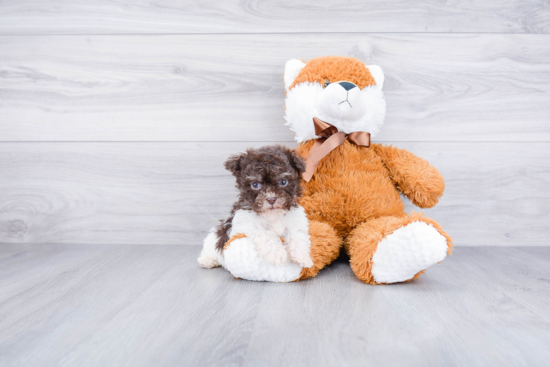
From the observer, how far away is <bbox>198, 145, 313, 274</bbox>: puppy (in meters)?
0.75

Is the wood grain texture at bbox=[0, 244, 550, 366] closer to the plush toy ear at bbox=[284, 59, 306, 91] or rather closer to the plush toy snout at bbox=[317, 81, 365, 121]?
the plush toy snout at bbox=[317, 81, 365, 121]

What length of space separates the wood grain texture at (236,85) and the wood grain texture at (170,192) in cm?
5

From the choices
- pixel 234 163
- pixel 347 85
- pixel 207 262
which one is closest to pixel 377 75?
pixel 347 85

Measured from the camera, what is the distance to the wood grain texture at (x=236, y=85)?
110 cm

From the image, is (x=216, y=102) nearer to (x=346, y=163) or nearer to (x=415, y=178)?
(x=346, y=163)

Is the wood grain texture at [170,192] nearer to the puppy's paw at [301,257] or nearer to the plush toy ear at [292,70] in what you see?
the plush toy ear at [292,70]

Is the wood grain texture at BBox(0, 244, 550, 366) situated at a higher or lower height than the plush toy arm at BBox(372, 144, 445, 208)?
lower

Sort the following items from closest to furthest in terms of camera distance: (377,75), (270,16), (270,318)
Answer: (270,318) < (377,75) < (270,16)

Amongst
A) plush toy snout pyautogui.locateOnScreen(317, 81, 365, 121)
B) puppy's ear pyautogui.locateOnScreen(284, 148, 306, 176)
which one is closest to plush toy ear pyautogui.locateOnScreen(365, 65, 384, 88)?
plush toy snout pyautogui.locateOnScreen(317, 81, 365, 121)

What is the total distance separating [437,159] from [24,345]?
106cm

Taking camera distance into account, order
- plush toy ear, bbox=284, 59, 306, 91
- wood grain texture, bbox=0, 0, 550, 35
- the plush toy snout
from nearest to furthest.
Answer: the plush toy snout < plush toy ear, bbox=284, 59, 306, 91 < wood grain texture, bbox=0, 0, 550, 35

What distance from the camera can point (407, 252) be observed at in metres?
0.75

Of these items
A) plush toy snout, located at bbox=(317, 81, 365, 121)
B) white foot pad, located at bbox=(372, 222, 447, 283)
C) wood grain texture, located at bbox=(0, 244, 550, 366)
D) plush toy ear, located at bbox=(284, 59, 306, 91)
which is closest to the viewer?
wood grain texture, located at bbox=(0, 244, 550, 366)

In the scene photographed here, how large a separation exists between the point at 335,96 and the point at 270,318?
0.52 m
